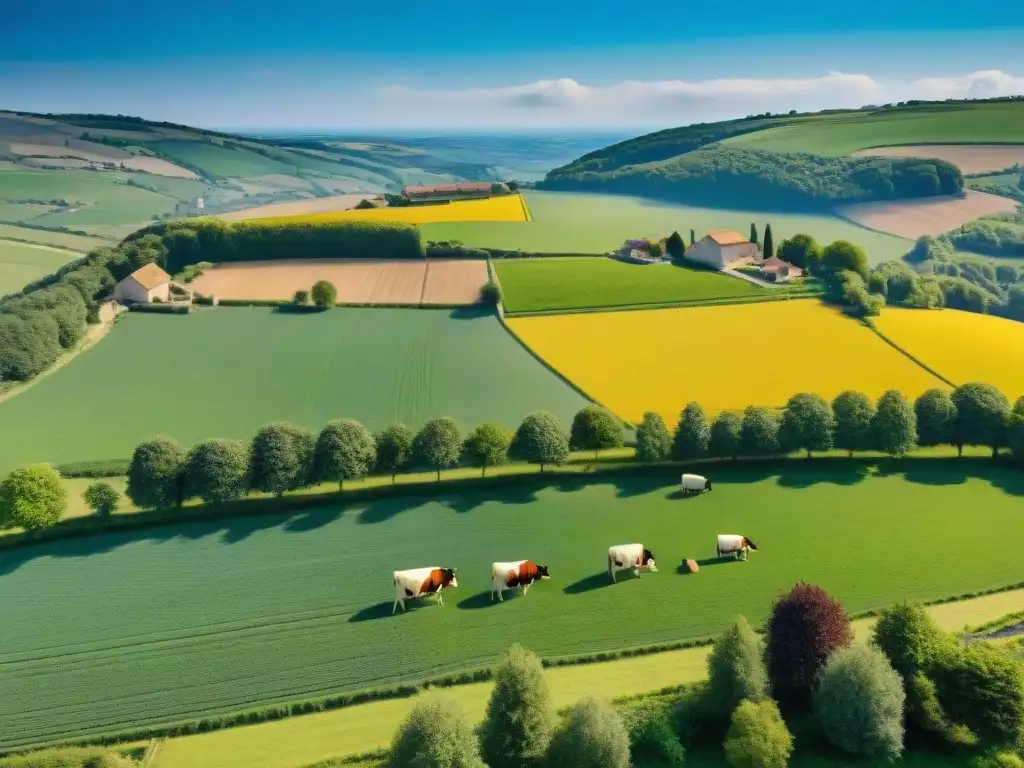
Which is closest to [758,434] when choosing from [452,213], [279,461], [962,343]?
[279,461]

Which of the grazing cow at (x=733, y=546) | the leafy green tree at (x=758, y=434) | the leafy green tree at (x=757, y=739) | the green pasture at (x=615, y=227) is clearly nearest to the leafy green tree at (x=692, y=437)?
the leafy green tree at (x=758, y=434)

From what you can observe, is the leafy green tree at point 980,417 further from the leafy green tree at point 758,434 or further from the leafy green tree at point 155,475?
the leafy green tree at point 155,475

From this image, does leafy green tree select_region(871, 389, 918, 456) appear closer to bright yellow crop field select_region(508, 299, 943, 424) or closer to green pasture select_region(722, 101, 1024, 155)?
bright yellow crop field select_region(508, 299, 943, 424)

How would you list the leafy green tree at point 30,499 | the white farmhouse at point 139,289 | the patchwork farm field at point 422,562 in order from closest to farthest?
the patchwork farm field at point 422,562
the leafy green tree at point 30,499
the white farmhouse at point 139,289

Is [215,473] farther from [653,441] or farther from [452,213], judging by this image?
[452,213]

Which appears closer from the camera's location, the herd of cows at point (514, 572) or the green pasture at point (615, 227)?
the herd of cows at point (514, 572)

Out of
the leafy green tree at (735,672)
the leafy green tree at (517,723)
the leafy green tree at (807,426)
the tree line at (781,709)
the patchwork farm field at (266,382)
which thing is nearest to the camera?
the tree line at (781,709)

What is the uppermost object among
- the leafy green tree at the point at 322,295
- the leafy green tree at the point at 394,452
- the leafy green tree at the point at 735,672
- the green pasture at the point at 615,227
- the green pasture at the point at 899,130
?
the green pasture at the point at 899,130
